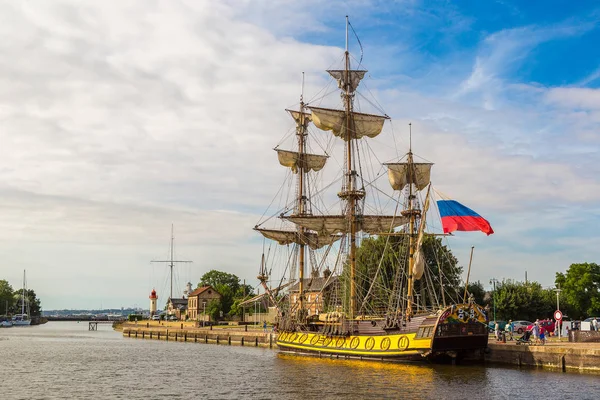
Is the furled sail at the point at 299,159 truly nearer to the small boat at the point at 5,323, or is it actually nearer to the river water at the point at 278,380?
→ the river water at the point at 278,380

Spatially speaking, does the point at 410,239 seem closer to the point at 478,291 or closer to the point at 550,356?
the point at 550,356

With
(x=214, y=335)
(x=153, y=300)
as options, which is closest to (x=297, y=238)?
(x=214, y=335)

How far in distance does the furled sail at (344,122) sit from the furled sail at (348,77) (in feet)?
9.44

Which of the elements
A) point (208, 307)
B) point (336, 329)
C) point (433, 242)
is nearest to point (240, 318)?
point (208, 307)

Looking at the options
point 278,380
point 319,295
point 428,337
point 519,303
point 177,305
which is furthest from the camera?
point 177,305

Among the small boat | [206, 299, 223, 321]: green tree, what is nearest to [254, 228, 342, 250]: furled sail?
[206, 299, 223, 321]: green tree

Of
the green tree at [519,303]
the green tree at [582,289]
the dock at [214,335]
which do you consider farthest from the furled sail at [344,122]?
the green tree at [582,289]

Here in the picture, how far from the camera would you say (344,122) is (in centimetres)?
6372

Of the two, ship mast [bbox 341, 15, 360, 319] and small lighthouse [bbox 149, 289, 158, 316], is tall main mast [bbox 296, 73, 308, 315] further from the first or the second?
small lighthouse [bbox 149, 289, 158, 316]

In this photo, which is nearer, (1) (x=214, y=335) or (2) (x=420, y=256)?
(2) (x=420, y=256)

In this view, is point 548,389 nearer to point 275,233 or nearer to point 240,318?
point 275,233

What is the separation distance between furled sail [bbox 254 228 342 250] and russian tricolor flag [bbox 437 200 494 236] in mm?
26724

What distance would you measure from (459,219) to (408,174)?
13520 millimetres

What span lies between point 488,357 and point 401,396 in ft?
48.9
